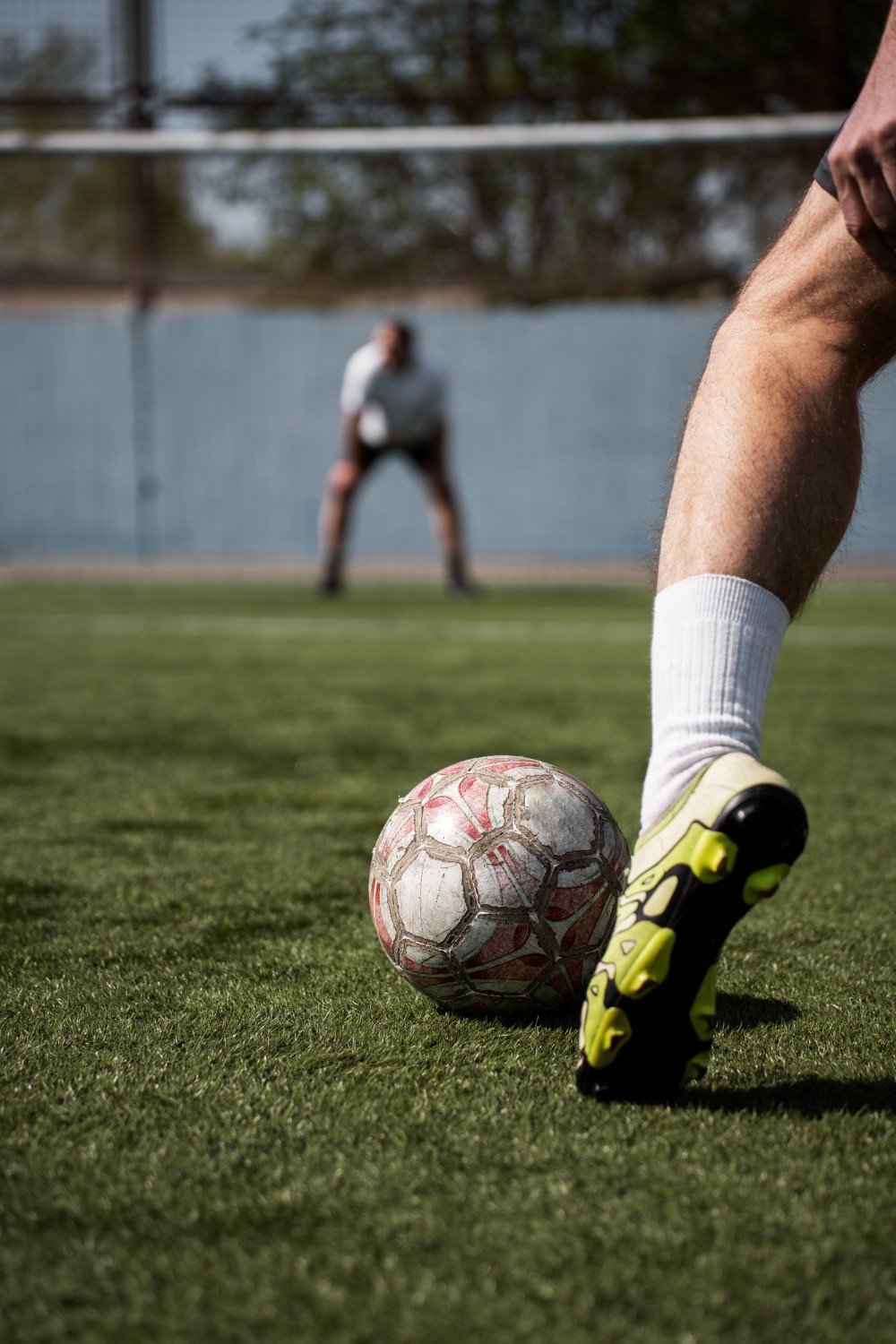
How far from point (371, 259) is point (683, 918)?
1207 centimetres

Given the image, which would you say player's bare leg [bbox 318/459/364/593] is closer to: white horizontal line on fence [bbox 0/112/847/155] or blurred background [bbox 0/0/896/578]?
white horizontal line on fence [bbox 0/112/847/155]

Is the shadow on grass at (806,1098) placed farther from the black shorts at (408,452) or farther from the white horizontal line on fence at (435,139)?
the black shorts at (408,452)

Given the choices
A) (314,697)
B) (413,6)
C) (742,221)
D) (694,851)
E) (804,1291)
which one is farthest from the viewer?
(413,6)

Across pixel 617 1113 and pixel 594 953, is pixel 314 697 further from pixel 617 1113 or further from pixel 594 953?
pixel 617 1113

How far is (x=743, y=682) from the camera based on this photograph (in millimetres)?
1448

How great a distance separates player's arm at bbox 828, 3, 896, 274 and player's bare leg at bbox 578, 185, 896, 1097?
0.34 feet

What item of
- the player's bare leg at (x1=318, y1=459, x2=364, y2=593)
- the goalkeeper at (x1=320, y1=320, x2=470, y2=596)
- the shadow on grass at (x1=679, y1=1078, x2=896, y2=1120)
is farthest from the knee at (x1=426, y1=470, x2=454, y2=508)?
the shadow on grass at (x1=679, y1=1078, x2=896, y2=1120)

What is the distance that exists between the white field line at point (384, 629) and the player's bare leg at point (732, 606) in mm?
5040

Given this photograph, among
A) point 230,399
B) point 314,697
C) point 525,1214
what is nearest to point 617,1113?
point 525,1214

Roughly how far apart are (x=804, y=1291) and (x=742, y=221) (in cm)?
1166

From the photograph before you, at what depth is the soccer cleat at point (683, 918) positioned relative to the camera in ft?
4.21

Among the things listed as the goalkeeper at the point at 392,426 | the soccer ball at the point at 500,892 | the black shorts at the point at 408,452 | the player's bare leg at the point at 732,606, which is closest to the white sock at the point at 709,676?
the player's bare leg at the point at 732,606

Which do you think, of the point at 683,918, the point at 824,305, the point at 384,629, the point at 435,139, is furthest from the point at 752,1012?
the point at 435,139

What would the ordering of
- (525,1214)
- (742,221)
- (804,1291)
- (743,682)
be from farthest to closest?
(742,221), (743,682), (525,1214), (804,1291)
